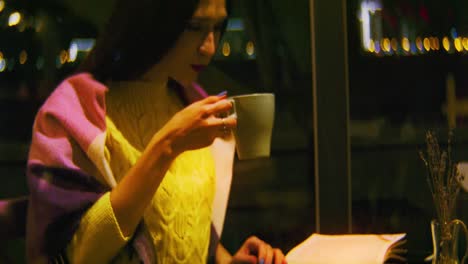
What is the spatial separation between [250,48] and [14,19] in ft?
1.73

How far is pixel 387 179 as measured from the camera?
6.47 ft

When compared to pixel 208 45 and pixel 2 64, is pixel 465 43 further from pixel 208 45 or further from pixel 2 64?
pixel 2 64

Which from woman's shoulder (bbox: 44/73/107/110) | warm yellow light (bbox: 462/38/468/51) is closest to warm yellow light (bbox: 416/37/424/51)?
warm yellow light (bbox: 462/38/468/51)

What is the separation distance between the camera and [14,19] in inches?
55.2

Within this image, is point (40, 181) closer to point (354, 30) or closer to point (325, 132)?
point (325, 132)

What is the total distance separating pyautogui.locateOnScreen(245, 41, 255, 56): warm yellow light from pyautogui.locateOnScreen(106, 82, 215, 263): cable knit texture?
30cm

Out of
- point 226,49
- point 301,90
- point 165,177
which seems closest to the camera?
point 165,177

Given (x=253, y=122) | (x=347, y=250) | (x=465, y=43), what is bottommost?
(x=347, y=250)

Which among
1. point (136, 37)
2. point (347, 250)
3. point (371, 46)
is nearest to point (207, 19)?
point (136, 37)

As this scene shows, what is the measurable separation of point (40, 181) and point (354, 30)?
37.8 inches

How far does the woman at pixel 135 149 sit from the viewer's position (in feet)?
4.03

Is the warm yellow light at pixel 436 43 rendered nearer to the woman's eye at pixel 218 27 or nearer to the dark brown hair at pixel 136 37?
the woman's eye at pixel 218 27

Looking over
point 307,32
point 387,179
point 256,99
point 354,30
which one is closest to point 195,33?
point 256,99

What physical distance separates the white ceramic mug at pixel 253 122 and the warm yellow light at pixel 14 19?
46cm
